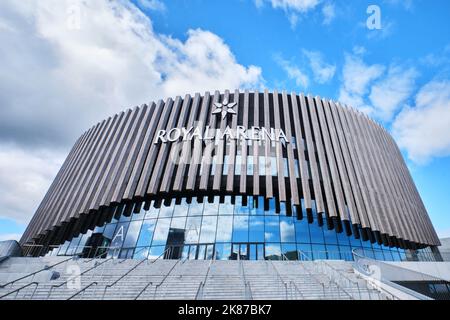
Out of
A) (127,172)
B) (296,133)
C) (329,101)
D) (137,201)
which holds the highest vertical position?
(329,101)

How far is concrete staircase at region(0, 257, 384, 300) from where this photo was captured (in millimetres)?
8531

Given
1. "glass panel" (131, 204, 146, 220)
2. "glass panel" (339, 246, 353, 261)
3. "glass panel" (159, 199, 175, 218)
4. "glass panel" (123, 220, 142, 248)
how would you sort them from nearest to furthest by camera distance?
"glass panel" (339, 246, 353, 261)
"glass panel" (123, 220, 142, 248)
"glass panel" (159, 199, 175, 218)
"glass panel" (131, 204, 146, 220)

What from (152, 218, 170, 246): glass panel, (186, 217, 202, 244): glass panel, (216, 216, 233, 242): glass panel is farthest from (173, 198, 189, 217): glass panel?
(216, 216, 233, 242): glass panel

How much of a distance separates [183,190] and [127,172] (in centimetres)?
505

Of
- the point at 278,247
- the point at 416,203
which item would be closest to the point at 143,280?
the point at 278,247

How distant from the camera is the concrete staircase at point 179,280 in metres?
8.53

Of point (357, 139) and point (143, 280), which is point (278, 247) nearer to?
point (143, 280)

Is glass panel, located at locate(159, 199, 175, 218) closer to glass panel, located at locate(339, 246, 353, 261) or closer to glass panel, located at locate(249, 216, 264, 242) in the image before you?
glass panel, located at locate(249, 216, 264, 242)

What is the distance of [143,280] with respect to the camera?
1052 centimetres

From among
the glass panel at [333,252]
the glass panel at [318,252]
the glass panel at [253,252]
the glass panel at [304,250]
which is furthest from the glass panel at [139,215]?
the glass panel at [333,252]

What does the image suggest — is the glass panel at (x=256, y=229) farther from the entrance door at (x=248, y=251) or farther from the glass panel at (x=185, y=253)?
the glass panel at (x=185, y=253)

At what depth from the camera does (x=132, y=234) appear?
2005cm
